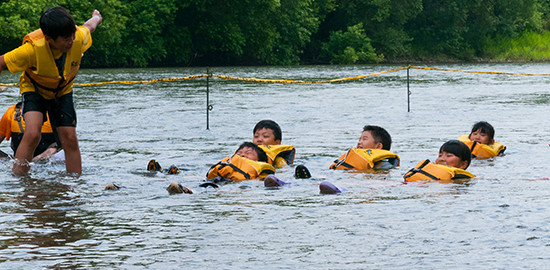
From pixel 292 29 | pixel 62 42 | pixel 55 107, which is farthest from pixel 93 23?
pixel 292 29

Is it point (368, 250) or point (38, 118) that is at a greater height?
point (38, 118)

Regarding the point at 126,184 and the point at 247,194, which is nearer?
the point at 247,194

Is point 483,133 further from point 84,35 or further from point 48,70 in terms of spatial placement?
point 48,70

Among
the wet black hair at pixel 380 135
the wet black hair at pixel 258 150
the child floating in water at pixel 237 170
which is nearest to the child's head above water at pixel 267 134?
the wet black hair at pixel 258 150

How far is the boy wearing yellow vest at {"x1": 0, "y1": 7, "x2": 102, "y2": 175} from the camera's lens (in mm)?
8781

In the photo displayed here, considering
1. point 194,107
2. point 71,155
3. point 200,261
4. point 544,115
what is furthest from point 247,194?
point 194,107

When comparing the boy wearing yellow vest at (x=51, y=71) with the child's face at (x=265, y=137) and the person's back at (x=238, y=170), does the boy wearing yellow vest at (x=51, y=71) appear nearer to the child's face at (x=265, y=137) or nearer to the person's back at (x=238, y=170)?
the person's back at (x=238, y=170)

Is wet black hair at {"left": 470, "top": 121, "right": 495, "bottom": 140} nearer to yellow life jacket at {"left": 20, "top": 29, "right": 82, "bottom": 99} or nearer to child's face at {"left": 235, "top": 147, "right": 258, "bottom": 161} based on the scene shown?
child's face at {"left": 235, "top": 147, "right": 258, "bottom": 161}

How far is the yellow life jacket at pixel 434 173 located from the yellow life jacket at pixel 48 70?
3.58 meters

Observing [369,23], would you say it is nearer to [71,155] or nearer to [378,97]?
[378,97]

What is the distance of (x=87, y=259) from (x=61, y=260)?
0.16 metres

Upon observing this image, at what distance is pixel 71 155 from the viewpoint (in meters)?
10.1

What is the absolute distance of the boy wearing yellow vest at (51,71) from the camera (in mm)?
8781

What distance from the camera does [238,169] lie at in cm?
995
